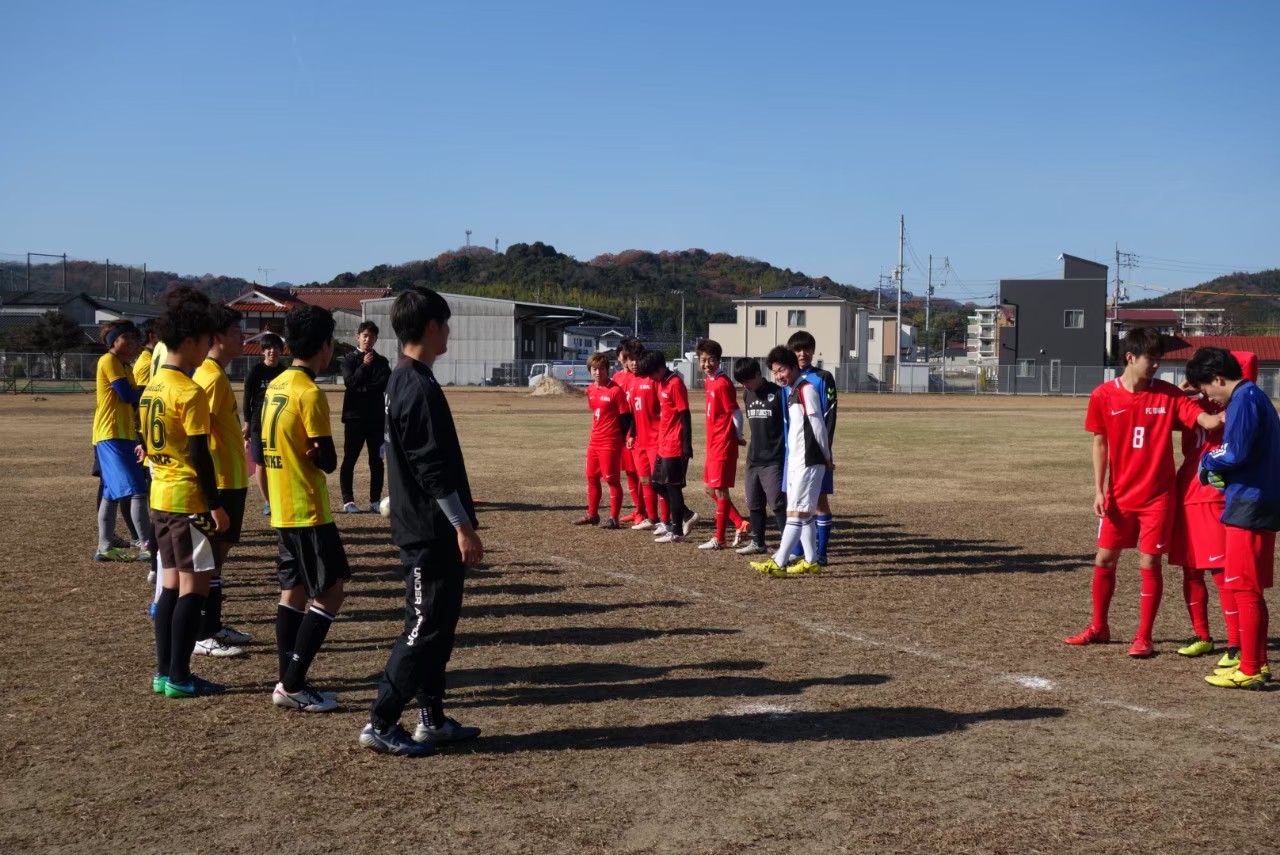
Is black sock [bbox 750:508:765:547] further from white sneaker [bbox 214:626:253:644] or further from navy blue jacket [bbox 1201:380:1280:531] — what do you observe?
white sneaker [bbox 214:626:253:644]

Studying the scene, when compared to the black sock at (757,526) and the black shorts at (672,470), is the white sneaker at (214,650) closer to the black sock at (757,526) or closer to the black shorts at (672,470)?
the black sock at (757,526)

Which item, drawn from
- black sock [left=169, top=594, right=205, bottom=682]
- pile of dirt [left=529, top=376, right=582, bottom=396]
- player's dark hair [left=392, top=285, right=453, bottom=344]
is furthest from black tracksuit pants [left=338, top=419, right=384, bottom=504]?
pile of dirt [left=529, top=376, right=582, bottom=396]

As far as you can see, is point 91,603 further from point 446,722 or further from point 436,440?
point 436,440

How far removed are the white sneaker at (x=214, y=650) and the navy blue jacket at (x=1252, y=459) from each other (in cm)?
593

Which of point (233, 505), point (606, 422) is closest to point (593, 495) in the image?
point (606, 422)

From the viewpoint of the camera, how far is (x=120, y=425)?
858cm

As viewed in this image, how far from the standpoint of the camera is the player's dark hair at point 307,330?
539cm

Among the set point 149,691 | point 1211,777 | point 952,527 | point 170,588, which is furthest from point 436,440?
point 952,527

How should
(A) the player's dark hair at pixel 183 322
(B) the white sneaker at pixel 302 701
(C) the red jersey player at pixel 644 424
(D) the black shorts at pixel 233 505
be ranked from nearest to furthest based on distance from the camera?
(B) the white sneaker at pixel 302 701 → (A) the player's dark hair at pixel 183 322 → (D) the black shorts at pixel 233 505 → (C) the red jersey player at pixel 644 424

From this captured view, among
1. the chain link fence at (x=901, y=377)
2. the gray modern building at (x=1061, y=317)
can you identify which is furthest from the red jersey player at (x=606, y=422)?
the gray modern building at (x=1061, y=317)

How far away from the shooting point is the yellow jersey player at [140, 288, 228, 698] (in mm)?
5715

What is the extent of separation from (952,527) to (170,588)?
922 centimetres

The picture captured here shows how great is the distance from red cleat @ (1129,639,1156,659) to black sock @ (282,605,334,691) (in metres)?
4.88

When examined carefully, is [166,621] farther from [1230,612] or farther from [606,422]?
[606,422]
